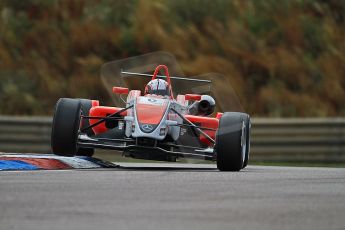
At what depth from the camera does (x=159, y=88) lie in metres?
15.2

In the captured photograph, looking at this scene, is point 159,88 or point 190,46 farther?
point 190,46

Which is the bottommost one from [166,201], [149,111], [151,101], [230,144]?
[166,201]

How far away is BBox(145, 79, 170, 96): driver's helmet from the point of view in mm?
15188

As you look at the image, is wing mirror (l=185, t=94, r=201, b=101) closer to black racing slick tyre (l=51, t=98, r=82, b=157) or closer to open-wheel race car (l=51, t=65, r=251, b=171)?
open-wheel race car (l=51, t=65, r=251, b=171)

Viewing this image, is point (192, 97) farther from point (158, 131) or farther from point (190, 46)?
point (190, 46)

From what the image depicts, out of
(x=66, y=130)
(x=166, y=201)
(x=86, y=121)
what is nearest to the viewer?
(x=166, y=201)

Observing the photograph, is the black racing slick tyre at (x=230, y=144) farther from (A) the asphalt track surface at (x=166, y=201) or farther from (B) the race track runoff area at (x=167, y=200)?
(A) the asphalt track surface at (x=166, y=201)

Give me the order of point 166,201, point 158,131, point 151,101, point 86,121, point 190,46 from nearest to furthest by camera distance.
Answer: point 166,201, point 158,131, point 151,101, point 86,121, point 190,46

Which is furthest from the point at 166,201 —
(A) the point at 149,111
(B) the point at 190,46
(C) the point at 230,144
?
(B) the point at 190,46

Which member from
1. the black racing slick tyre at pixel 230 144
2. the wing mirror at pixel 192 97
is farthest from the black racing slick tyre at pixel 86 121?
the black racing slick tyre at pixel 230 144

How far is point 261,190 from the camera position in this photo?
10383mm

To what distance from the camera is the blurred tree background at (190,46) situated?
936 inches

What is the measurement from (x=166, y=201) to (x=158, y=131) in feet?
16.2

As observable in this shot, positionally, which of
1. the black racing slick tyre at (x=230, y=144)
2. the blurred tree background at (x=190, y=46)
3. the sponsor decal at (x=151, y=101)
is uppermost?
the blurred tree background at (x=190, y=46)
